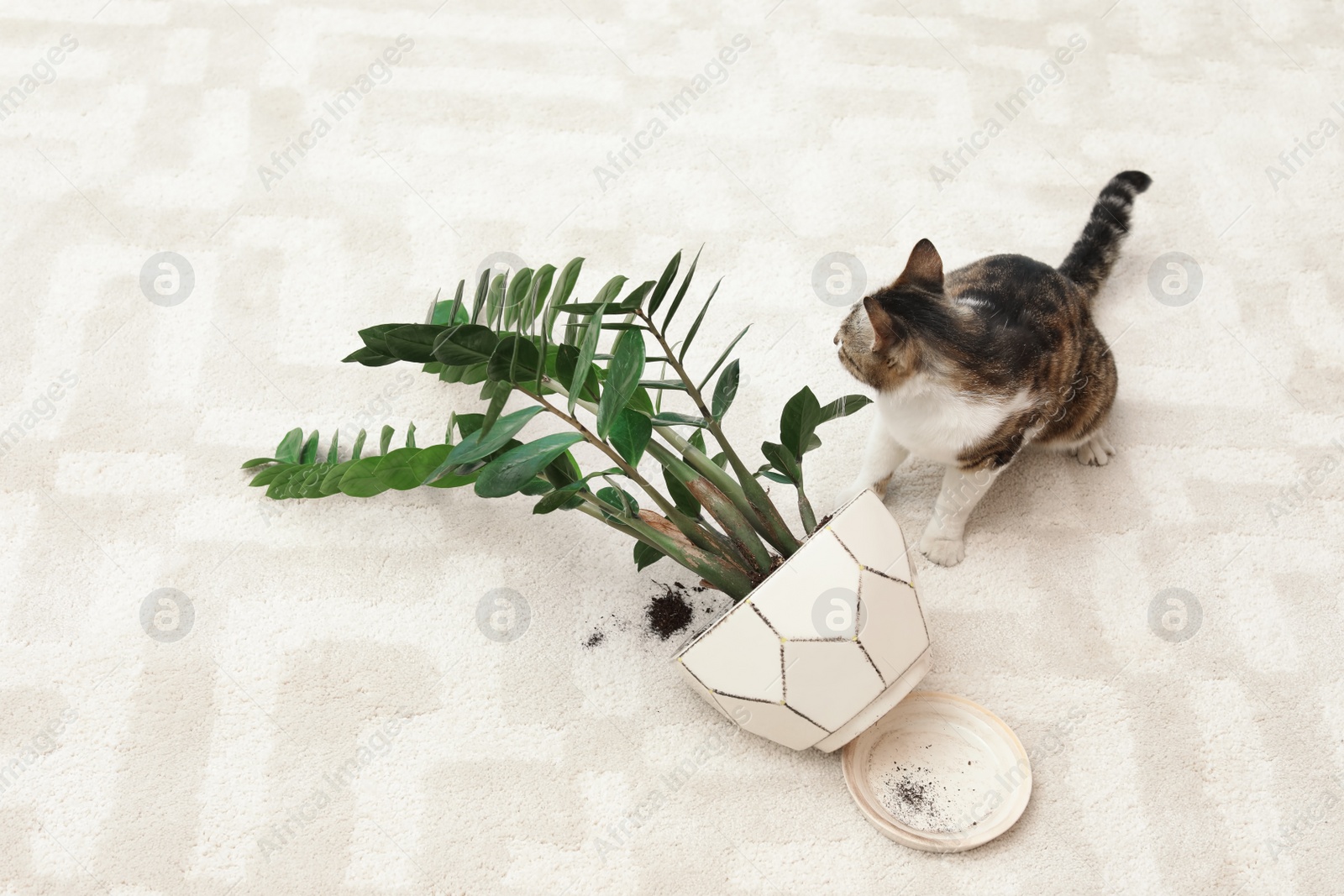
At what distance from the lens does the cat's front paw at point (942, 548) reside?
1.44 m

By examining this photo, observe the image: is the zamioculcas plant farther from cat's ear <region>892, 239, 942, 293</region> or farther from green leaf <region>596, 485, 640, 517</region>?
cat's ear <region>892, 239, 942, 293</region>

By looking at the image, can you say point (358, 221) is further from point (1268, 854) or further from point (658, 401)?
point (1268, 854)

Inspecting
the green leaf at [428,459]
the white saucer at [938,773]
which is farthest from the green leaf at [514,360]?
the white saucer at [938,773]

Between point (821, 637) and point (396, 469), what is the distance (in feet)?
1.90

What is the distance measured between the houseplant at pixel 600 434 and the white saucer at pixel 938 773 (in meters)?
0.20

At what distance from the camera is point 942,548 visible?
1.44 m

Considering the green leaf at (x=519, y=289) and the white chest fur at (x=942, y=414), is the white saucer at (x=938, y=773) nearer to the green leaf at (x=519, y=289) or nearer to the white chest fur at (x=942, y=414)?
the white chest fur at (x=942, y=414)

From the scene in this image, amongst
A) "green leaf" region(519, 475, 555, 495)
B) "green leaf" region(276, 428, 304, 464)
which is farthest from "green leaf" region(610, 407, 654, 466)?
"green leaf" region(276, 428, 304, 464)

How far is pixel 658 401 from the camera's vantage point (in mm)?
1260

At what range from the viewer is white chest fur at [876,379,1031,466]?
3.98ft

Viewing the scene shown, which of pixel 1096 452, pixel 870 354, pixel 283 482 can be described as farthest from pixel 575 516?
pixel 1096 452

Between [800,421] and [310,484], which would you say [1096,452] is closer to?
[800,421]

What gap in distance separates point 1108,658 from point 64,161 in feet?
6.42

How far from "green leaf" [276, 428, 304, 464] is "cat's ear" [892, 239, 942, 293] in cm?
90
